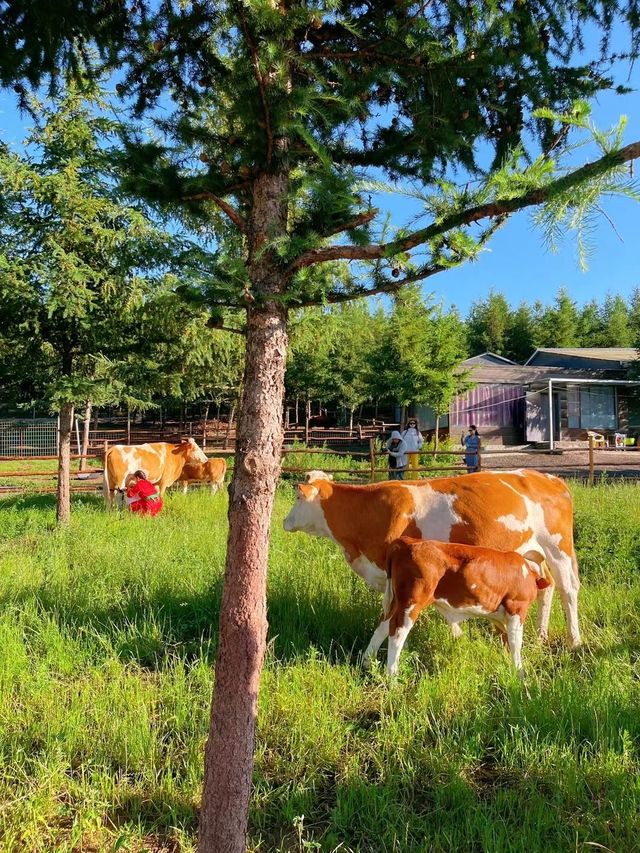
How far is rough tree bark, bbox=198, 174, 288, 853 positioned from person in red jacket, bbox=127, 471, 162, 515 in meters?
7.92

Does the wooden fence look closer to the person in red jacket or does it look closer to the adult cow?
the person in red jacket

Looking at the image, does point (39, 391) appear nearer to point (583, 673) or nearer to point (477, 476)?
point (477, 476)

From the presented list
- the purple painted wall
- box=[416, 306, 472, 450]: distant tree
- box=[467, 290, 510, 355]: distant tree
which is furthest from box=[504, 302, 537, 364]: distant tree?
box=[416, 306, 472, 450]: distant tree

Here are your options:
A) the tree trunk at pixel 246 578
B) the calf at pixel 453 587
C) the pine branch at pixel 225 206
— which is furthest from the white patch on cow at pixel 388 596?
the pine branch at pixel 225 206

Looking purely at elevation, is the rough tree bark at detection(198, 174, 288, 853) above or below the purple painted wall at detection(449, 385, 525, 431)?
below

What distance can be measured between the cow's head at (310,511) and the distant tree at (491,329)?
55762 millimetres

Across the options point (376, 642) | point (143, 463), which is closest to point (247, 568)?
point (376, 642)

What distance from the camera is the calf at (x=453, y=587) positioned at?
Result: 4297 mm

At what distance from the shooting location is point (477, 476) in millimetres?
5680

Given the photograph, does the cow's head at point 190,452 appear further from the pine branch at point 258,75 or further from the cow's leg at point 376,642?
the pine branch at point 258,75

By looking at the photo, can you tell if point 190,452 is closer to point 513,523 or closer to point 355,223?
point 513,523

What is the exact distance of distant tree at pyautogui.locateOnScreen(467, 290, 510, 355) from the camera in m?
60.2

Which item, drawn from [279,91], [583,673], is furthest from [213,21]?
[583,673]

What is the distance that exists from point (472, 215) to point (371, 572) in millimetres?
3636
